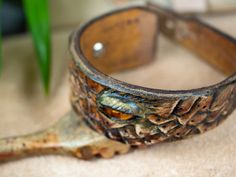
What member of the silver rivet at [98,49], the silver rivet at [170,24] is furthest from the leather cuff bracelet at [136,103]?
the silver rivet at [170,24]

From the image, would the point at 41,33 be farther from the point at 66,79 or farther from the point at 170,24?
the point at 170,24

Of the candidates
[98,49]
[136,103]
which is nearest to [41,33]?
[98,49]

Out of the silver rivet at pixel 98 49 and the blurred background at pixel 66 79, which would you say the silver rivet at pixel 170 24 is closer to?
the blurred background at pixel 66 79

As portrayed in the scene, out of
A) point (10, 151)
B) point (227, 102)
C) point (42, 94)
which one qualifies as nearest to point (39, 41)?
point (42, 94)

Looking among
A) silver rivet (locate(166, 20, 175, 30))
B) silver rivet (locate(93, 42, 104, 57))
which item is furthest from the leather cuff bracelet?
silver rivet (locate(166, 20, 175, 30))

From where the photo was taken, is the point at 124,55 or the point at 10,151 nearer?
the point at 10,151

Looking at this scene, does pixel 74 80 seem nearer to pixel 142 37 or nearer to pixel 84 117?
pixel 84 117
